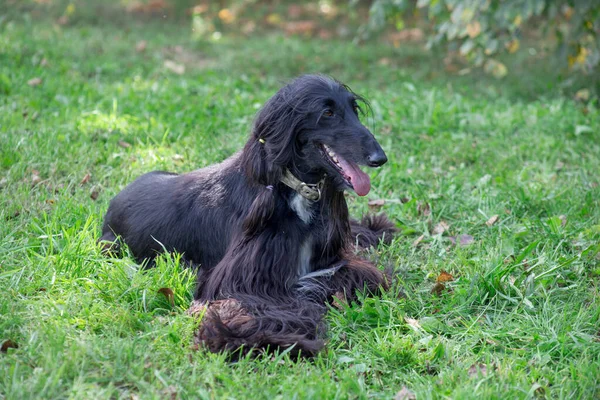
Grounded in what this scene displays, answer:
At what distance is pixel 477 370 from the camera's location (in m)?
3.17

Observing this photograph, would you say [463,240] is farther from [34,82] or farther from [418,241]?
[34,82]

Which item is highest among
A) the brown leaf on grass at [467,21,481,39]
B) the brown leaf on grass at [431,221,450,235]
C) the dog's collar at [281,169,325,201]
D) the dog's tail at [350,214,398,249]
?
the dog's collar at [281,169,325,201]

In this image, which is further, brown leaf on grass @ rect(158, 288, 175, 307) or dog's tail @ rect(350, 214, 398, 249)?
dog's tail @ rect(350, 214, 398, 249)

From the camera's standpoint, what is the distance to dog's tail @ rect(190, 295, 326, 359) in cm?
336

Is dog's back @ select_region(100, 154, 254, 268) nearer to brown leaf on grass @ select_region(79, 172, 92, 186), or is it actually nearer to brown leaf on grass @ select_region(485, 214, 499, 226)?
brown leaf on grass @ select_region(79, 172, 92, 186)

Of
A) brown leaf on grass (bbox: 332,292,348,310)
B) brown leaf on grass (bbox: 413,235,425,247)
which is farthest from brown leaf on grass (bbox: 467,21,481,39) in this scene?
brown leaf on grass (bbox: 332,292,348,310)

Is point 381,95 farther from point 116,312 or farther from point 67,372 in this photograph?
point 67,372

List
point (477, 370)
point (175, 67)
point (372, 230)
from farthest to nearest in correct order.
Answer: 1. point (175, 67)
2. point (372, 230)
3. point (477, 370)

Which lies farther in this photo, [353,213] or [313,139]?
[353,213]

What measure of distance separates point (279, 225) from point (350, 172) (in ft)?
1.65

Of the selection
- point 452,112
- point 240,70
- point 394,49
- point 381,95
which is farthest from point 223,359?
point 394,49

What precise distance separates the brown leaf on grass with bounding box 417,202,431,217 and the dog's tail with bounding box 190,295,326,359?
58.8 inches

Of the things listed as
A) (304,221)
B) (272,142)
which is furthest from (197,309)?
(272,142)

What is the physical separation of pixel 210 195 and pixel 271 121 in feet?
2.10
